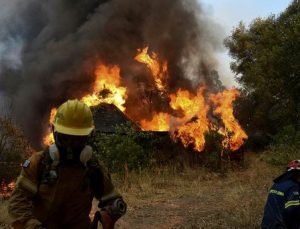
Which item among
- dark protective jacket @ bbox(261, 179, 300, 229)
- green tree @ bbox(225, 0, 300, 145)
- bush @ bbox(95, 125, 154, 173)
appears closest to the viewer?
dark protective jacket @ bbox(261, 179, 300, 229)

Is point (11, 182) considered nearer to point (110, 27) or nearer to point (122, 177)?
point (122, 177)

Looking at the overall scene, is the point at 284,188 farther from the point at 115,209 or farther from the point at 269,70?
the point at 269,70

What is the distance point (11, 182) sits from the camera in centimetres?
1358

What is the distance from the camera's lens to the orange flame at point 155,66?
23.6m

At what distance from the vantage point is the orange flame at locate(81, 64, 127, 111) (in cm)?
2142

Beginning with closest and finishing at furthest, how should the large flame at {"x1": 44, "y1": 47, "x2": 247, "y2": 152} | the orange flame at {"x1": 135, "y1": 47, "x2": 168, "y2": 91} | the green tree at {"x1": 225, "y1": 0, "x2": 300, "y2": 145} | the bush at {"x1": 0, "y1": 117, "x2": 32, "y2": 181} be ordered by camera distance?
the bush at {"x1": 0, "y1": 117, "x2": 32, "y2": 181}
the green tree at {"x1": 225, "y1": 0, "x2": 300, "y2": 145}
the large flame at {"x1": 44, "y1": 47, "x2": 247, "y2": 152}
the orange flame at {"x1": 135, "y1": 47, "x2": 168, "y2": 91}

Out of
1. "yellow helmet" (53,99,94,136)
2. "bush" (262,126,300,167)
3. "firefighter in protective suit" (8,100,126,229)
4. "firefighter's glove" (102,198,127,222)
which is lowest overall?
"firefighter's glove" (102,198,127,222)

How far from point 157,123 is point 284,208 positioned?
17282mm

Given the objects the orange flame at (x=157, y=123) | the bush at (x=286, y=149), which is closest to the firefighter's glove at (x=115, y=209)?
the bush at (x=286, y=149)

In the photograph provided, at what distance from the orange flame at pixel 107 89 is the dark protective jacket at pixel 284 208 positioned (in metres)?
17.0

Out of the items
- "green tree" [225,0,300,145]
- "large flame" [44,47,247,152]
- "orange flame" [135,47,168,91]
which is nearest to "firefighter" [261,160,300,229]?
"green tree" [225,0,300,145]

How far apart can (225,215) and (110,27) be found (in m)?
18.3

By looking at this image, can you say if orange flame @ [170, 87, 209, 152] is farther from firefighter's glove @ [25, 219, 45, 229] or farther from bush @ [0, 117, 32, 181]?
firefighter's glove @ [25, 219, 45, 229]

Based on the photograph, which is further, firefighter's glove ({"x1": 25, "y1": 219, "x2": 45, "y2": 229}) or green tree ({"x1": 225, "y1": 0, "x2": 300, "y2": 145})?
green tree ({"x1": 225, "y1": 0, "x2": 300, "y2": 145})
